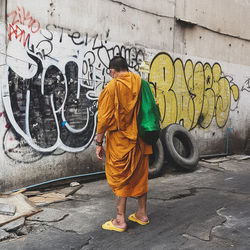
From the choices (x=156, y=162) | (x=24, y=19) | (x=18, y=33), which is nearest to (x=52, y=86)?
(x=18, y=33)

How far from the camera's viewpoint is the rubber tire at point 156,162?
20.4ft

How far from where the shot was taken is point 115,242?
10.7 ft

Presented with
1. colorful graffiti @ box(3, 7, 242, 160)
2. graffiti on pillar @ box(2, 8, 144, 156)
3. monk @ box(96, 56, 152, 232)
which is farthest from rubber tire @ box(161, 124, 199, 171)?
monk @ box(96, 56, 152, 232)

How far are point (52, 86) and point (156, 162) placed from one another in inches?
99.7

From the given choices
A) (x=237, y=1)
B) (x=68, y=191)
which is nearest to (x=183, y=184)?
(x=68, y=191)

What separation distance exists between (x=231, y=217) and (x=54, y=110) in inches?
119

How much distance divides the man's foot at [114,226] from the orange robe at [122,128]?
339 mm

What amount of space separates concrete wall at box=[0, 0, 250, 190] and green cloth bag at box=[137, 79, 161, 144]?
2098 mm

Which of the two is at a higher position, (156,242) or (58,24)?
(58,24)

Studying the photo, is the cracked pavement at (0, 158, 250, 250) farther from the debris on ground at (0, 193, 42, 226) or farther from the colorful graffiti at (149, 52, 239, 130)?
the colorful graffiti at (149, 52, 239, 130)

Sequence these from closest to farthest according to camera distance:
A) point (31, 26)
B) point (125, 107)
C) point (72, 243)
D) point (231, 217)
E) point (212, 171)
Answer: point (72, 243), point (125, 107), point (231, 217), point (31, 26), point (212, 171)

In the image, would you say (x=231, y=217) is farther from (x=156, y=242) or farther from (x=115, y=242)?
(x=115, y=242)

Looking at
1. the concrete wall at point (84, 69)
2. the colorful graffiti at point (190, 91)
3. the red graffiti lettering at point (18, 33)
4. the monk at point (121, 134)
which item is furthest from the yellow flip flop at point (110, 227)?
the colorful graffiti at point (190, 91)

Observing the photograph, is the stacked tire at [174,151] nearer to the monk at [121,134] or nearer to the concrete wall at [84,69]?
the concrete wall at [84,69]
